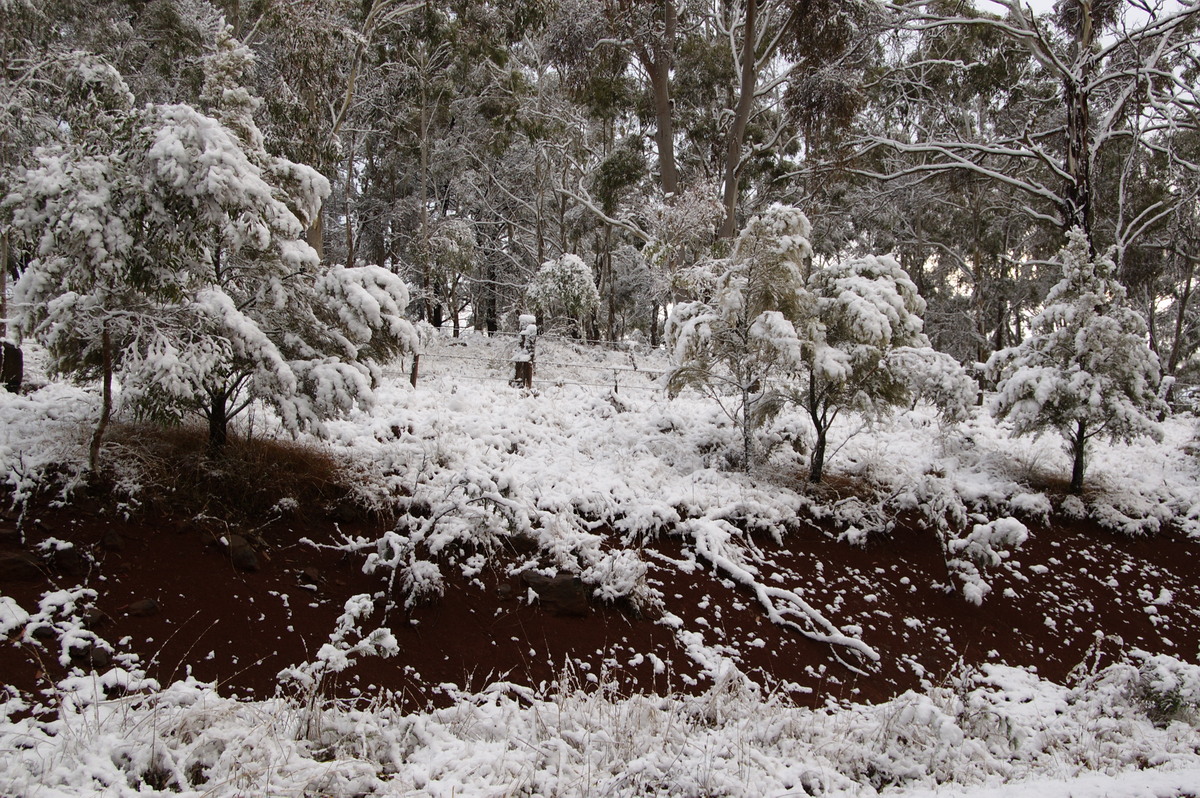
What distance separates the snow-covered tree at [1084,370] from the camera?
8.04 metres

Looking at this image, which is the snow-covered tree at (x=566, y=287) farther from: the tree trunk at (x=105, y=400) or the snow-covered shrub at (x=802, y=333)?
the tree trunk at (x=105, y=400)

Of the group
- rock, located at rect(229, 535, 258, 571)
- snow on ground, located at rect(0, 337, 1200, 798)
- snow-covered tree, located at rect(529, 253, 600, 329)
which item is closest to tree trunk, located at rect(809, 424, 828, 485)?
snow on ground, located at rect(0, 337, 1200, 798)

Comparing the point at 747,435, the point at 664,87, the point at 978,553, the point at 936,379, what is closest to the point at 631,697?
the point at 747,435

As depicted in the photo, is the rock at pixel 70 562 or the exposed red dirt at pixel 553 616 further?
the rock at pixel 70 562

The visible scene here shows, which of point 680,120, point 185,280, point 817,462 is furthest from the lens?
point 680,120

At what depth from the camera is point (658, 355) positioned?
723 inches

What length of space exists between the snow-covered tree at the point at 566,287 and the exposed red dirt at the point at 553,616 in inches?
461

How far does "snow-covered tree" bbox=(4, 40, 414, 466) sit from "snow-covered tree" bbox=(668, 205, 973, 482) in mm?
3688

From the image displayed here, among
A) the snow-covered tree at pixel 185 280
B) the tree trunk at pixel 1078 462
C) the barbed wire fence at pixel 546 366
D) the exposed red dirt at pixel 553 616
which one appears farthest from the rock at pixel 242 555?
the tree trunk at pixel 1078 462

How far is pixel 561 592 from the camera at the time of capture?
5.19 metres

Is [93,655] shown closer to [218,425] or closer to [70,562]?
[70,562]

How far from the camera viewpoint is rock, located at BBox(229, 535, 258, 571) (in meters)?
4.73

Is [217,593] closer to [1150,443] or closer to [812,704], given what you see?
[812,704]

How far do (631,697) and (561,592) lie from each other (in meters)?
1.34
